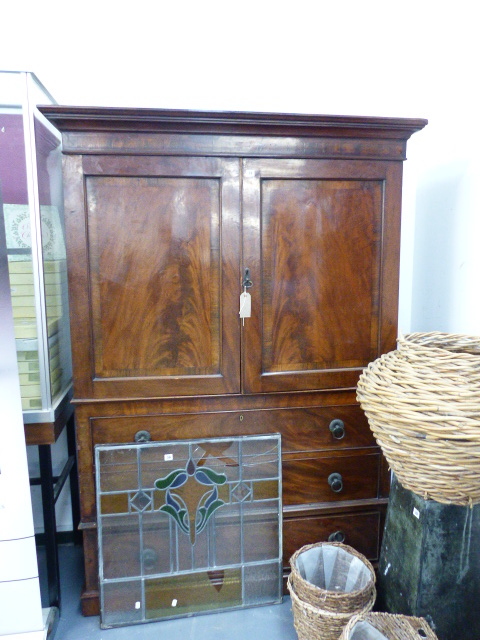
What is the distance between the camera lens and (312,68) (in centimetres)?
184

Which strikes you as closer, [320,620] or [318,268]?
[320,620]

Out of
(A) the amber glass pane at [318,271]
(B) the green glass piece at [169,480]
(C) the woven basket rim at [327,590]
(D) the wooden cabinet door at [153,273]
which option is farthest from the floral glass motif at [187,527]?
(A) the amber glass pane at [318,271]

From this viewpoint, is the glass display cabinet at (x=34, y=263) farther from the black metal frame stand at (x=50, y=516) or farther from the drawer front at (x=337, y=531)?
the drawer front at (x=337, y=531)

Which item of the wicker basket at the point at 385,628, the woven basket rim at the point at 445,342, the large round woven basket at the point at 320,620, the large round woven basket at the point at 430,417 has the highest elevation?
the woven basket rim at the point at 445,342

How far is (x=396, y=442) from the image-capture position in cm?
105

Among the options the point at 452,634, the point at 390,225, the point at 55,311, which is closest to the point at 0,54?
the point at 55,311

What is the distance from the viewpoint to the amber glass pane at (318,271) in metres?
1.40

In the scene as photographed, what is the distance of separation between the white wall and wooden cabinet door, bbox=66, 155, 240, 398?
648 millimetres

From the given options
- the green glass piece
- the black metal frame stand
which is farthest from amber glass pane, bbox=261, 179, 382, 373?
the black metal frame stand

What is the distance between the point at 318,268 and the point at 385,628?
3.39ft

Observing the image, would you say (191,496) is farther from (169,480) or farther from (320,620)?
(320,620)

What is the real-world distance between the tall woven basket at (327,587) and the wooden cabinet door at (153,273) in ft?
2.15

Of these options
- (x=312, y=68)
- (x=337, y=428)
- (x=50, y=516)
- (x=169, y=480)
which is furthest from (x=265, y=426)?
(x=312, y=68)

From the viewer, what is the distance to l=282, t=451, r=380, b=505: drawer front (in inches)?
60.0
